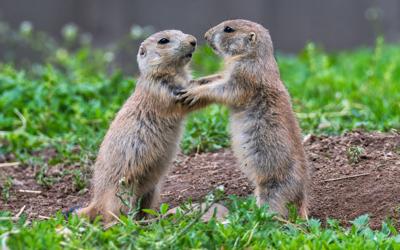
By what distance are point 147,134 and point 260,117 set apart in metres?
0.81

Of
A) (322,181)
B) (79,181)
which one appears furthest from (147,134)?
(322,181)

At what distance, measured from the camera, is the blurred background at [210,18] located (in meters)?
14.9

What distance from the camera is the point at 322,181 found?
6.73m

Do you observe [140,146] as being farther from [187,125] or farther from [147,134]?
[187,125]

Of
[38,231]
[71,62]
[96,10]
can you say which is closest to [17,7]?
[96,10]

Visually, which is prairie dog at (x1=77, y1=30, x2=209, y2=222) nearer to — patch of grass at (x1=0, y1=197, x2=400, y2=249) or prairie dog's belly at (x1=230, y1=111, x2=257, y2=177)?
prairie dog's belly at (x1=230, y1=111, x2=257, y2=177)

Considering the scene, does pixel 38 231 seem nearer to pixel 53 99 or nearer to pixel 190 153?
pixel 190 153

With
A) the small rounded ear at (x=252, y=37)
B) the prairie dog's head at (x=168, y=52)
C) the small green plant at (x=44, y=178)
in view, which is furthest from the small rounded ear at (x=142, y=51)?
the small green plant at (x=44, y=178)

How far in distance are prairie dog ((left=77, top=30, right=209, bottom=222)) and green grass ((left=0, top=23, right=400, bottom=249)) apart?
1.93 ft

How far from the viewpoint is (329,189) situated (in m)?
6.58

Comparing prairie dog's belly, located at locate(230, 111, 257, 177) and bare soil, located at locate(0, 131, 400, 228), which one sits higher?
prairie dog's belly, located at locate(230, 111, 257, 177)

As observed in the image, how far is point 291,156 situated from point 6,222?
1.93 meters

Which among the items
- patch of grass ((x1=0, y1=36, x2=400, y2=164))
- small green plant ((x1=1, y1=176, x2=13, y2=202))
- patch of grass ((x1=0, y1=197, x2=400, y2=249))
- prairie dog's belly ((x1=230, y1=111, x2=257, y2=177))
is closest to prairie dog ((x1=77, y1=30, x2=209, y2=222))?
prairie dog's belly ((x1=230, y1=111, x2=257, y2=177))

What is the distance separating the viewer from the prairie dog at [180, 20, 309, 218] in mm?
5941
